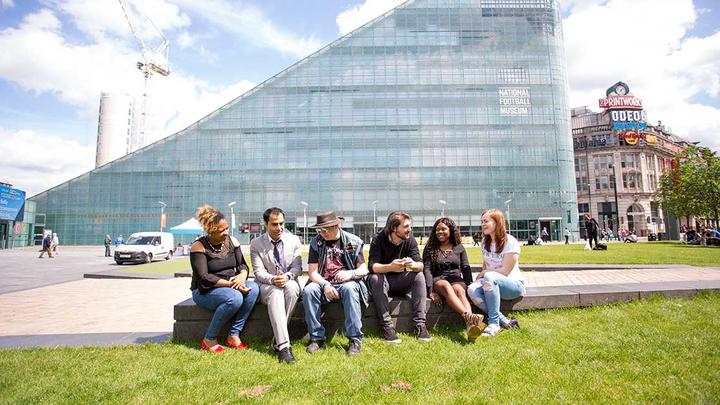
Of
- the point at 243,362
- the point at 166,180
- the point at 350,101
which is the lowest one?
the point at 243,362

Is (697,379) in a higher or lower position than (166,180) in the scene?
lower

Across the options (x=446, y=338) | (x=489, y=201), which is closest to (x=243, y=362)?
(x=446, y=338)

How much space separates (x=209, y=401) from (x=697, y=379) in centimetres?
382

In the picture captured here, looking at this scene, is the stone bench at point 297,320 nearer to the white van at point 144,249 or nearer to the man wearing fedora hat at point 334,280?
the man wearing fedora hat at point 334,280

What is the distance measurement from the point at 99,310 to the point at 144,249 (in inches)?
623

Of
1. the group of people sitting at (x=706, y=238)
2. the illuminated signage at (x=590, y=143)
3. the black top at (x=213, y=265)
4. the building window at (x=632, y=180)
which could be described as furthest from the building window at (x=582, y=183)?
the black top at (x=213, y=265)

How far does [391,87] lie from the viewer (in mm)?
58062

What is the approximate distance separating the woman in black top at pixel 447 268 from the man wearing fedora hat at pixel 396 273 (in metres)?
0.26

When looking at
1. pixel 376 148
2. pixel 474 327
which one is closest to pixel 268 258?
pixel 474 327

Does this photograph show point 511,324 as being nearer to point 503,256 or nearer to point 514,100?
point 503,256

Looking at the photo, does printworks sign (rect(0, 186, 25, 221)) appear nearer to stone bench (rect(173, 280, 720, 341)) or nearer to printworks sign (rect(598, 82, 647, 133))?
stone bench (rect(173, 280, 720, 341))

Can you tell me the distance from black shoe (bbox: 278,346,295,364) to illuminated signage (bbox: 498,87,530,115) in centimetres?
5914

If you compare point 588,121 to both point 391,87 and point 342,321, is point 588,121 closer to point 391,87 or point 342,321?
point 391,87

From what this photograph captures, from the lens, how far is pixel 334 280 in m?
4.85
